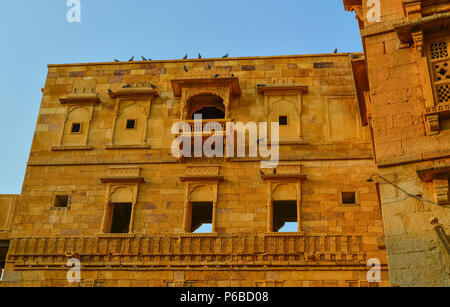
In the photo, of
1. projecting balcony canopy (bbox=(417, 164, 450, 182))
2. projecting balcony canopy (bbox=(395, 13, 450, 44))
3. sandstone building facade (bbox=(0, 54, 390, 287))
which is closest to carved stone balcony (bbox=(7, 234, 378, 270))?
sandstone building facade (bbox=(0, 54, 390, 287))

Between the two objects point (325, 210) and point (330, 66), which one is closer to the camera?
point (325, 210)

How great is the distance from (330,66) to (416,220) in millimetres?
9687

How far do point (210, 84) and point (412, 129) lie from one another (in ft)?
28.9

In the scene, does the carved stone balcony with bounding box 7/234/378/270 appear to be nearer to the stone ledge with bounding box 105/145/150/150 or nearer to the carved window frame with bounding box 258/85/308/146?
the stone ledge with bounding box 105/145/150/150

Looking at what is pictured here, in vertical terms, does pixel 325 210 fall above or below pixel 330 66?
below

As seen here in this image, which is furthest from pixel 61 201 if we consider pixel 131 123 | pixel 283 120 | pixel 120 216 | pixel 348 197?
pixel 348 197

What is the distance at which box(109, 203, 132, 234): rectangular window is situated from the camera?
16981 millimetres

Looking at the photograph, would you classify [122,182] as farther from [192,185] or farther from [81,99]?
[81,99]

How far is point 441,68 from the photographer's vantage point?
346 inches

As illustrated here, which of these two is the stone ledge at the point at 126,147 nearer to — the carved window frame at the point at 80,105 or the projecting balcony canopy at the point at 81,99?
the carved window frame at the point at 80,105

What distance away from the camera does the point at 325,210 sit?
14.8m

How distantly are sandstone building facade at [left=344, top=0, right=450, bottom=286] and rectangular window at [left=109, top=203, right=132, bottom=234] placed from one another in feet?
31.1
